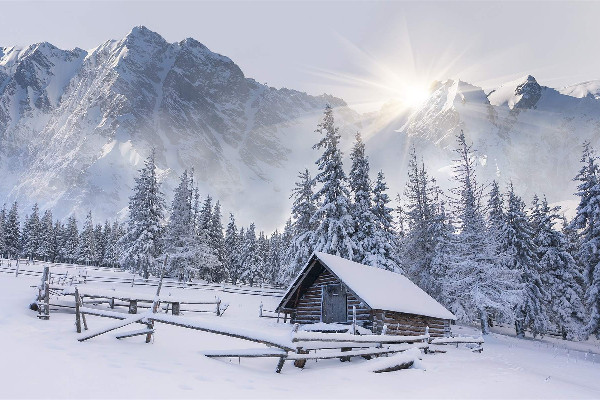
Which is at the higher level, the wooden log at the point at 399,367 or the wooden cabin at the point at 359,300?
the wooden cabin at the point at 359,300

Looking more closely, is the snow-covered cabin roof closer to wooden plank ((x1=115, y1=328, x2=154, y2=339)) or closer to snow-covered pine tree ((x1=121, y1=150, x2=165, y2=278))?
wooden plank ((x1=115, y1=328, x2=154, y2=339))

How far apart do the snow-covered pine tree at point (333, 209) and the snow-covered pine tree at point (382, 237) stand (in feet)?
6.74

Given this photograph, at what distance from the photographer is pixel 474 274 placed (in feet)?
106

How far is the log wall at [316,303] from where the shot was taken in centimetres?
2166

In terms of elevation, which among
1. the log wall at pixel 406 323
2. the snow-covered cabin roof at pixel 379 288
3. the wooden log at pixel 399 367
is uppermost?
the snow-covered cabin roof at pixel 379 288

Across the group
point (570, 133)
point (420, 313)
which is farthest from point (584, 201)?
point (570, 133)

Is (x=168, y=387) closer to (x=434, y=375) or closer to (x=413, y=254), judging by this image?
(x=434, y=375)

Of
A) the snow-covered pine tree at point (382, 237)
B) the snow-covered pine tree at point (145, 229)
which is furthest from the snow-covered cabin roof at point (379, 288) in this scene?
the snow-covered pine tree at point (145, 229)

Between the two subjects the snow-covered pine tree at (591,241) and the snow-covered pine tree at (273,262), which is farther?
the snow-covered pine tree at (273,262)

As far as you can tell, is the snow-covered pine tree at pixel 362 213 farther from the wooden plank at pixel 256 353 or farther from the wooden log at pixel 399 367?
the wooden plank at pixel 256 353

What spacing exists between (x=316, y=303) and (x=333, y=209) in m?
9.66

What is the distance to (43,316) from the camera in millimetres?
16984

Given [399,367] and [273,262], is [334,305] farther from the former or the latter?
[273,262]

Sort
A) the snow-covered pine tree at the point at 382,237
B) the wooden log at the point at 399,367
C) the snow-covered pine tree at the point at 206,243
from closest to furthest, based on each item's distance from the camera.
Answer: the wooden log at the point at 399,367, the snow-covered pine tree at the point at 382,237, the snow-covered pine tree at the point at 206,243
